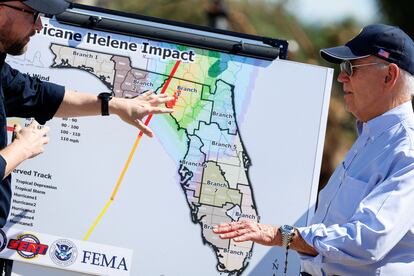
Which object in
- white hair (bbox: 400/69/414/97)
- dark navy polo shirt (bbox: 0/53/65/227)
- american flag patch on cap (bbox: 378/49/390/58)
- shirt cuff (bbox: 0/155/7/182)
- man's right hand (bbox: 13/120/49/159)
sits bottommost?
shirt cuff (bbox: 0/155/7/182)

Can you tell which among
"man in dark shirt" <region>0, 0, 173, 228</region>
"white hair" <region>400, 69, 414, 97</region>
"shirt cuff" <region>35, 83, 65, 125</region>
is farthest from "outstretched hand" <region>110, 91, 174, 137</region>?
"white hair" <region>400, 69, 414, 97</region>

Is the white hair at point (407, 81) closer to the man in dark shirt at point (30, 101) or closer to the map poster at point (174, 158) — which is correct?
the map poster at point (174, 158)

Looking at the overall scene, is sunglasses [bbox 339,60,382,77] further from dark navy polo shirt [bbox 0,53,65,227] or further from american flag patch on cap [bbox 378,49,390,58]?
dark navy polo shirt [bbox 0,53,65,227]

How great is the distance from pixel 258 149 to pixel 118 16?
1092mm

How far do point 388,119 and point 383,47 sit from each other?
34 cm

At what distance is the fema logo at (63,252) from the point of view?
15.2ft

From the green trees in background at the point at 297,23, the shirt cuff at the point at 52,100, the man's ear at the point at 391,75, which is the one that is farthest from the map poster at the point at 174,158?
the green trees in background at the point at 297,23

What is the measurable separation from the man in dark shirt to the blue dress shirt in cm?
118

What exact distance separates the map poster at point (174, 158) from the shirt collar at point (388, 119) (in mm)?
752

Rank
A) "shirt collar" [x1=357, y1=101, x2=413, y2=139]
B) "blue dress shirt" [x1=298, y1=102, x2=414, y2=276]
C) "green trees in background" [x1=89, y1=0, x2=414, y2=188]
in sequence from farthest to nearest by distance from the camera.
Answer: "green trees in background" [x1=89, y1=0, x2=414, y2=188] → "shirt collar" [x1=357, y1=101, x2=413, y2=139] → "blue dress shirt" [x1=298, y1=102, x2=414, y2=276]

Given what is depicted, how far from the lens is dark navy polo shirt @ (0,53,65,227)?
408cm

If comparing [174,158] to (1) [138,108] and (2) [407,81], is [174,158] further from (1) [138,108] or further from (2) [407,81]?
(2) [407,81]

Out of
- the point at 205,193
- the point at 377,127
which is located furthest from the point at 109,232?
the point at 377,127

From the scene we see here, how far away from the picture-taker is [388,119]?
3.88m
